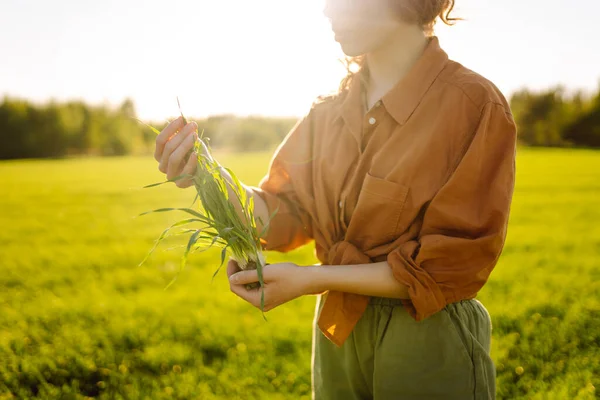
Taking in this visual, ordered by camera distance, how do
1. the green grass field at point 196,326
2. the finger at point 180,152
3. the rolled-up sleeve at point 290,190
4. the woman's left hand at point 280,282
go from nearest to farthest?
the woman's left hand at point 280,282, the finger at point 180,152, the rolled-up sleeve at point 290,190, the green grass field at point 196,326

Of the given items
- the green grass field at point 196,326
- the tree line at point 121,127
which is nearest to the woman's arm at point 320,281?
the green grass field at point 196,326

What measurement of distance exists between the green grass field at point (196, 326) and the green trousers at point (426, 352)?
5.85ft

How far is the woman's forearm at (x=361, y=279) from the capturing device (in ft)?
5.56

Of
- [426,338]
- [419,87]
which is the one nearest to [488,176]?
[419,87]

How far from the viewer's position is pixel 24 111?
6119cm

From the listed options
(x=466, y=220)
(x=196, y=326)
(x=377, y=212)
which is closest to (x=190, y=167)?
(x=377, y=212)

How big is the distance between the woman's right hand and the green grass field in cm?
129

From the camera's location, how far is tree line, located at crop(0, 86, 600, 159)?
56500 millimetres

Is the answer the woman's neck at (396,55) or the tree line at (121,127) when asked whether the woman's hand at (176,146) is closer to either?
the woman's neck at (396,55)

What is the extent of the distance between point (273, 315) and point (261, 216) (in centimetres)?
326

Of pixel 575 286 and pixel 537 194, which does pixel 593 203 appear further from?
pixel 575 286

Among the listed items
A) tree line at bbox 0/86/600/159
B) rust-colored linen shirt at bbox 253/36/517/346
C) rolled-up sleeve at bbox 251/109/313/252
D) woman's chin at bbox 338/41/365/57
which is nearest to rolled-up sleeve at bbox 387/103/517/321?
rust-colored linen shirt at bbox 253/36/517/346

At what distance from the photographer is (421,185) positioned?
169cm

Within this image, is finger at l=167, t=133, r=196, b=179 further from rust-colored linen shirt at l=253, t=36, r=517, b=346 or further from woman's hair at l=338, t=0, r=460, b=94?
woman's hair at l=338, t=0, r=460, b=94
